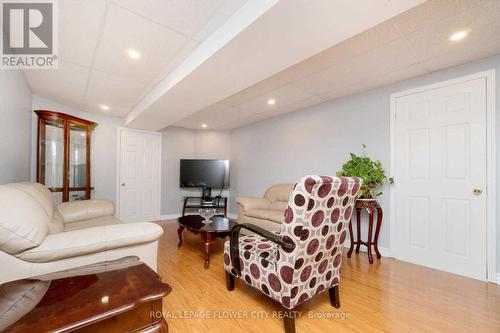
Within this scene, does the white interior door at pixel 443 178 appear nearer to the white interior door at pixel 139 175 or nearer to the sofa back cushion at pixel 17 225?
the sofa back cushion at pixel 17 225

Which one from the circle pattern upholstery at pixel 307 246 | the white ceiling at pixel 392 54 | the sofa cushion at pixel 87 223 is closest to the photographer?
the circle pattern upholstery at pixel 307 246

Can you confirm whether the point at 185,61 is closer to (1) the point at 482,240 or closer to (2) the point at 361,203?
(2) the point at 361,203

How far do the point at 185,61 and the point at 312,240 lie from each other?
2.20m

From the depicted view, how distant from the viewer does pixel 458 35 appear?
6.59 ft

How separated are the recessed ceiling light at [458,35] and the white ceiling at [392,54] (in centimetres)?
4

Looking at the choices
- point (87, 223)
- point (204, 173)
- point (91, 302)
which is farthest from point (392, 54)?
point (204, 173)

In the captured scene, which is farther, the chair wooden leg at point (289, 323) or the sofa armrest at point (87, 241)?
the chair wooden leg at point (289, 323)

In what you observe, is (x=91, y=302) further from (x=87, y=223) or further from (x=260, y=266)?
(x=87, y=223)

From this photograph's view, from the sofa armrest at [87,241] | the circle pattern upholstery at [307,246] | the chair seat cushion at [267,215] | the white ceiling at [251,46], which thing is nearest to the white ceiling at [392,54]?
the white ceiling at [251,46]

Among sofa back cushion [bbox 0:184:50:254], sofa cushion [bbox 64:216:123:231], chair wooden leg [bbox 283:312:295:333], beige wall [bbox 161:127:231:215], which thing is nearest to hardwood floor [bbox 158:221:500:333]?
chair wooden leg [bbox 283:312:295:333]

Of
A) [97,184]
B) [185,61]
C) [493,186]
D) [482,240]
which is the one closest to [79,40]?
[185,61]

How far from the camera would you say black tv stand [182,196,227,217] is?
5.30 meters

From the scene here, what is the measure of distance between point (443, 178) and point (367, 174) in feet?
2.71

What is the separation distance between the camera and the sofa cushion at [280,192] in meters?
3.95
